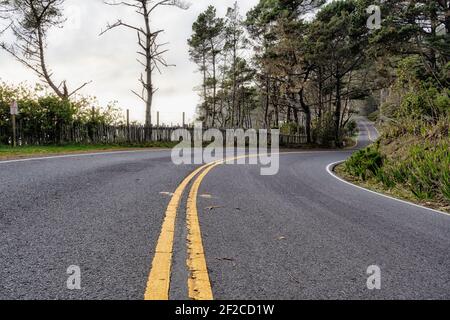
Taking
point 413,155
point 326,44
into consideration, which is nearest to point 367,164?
point 413,155

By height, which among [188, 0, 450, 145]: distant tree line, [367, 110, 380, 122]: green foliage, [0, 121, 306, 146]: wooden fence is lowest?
[0, 121, 306, 146]: wooden fence

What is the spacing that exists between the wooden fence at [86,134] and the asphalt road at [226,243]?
1308 centimetres

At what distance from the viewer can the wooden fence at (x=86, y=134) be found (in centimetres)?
1753

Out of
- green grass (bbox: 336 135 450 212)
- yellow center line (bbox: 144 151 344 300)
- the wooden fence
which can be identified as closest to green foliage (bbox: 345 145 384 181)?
green grass (bbox: 336 135 450 212)

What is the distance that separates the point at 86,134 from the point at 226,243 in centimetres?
1943

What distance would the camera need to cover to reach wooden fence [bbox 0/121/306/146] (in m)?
17.5

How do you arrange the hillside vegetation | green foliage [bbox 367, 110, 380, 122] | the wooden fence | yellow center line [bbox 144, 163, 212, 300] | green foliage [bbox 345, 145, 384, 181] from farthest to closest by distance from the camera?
green foliage [bbox 367, 110, 380, 122] < the wooden fence < green foliage [bbox 345, 145, 384, 181] < the hillside vegetation < yellow center line [bbox 144, 163, 212, 300]

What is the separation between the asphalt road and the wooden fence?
1308 centimetres

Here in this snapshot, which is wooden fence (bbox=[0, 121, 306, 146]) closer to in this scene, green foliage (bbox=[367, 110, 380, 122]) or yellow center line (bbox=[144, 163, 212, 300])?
green foliage (bbox=[367, 110, 380, 122])

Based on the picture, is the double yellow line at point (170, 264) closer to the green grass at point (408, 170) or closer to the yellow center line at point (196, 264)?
the yellow center line at point (196, 264)

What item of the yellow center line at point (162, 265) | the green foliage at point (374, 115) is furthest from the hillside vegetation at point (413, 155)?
the green foliage at point (374, 115)

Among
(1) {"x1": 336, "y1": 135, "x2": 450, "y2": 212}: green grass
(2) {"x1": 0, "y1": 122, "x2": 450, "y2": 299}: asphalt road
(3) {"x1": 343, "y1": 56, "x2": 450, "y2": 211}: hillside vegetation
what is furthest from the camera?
(3) {"x1": 343, "y1": 56, "x2": 450, "y2": 211}: hillside vegetation

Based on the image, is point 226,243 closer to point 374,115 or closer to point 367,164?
point 367,164
